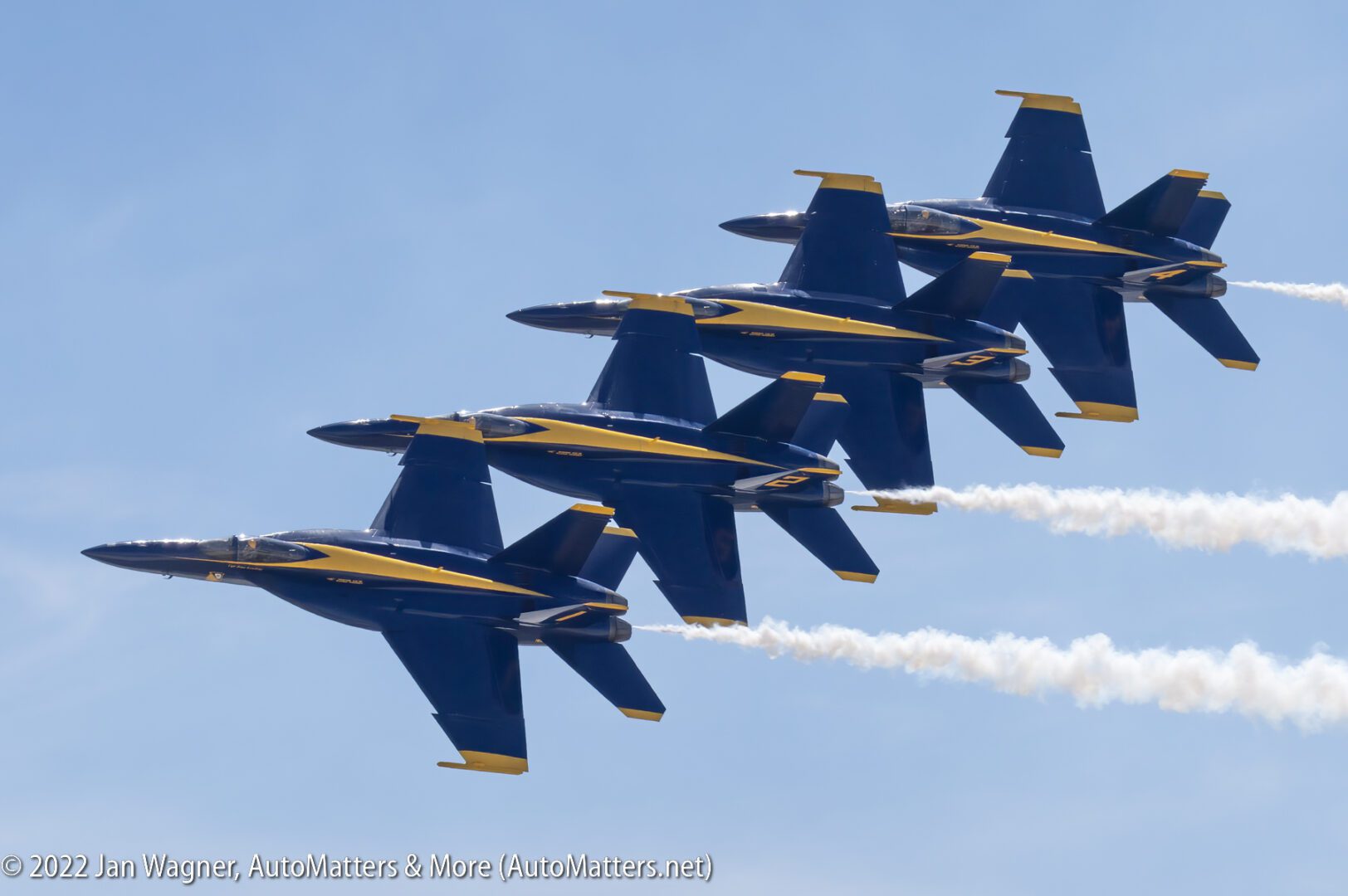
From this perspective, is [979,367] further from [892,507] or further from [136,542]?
[136,542]

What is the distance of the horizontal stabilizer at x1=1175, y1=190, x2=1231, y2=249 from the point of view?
81.2 m

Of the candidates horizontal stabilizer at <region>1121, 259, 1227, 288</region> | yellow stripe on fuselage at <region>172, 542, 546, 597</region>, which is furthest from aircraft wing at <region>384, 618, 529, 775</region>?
horizontal stabilizer at <region>1121, 259, 1227, 288</region>

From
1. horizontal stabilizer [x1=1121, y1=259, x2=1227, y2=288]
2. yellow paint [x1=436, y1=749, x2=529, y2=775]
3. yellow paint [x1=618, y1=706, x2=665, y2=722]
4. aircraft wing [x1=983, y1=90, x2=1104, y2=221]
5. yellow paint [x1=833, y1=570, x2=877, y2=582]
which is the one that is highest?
aircraft wing [x1=983, y1=90, x2=1104, y2=221]

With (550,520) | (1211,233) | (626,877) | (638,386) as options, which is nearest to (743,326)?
(638,386)

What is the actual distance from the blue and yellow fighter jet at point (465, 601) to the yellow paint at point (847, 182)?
17.0 metres

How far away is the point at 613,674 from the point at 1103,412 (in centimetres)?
2087

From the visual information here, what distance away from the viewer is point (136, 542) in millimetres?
66750

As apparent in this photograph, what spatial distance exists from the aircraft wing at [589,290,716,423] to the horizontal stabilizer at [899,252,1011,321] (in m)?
7.52

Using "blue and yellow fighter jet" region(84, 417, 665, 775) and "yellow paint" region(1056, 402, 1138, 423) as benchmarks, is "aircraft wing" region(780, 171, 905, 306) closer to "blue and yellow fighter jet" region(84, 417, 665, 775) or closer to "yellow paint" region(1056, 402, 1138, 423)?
"yellow paint" region(1056, 402, 1138, 423)

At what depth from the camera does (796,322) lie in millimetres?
74562

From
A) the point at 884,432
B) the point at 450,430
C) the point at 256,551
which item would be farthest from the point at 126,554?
the point at 884,432

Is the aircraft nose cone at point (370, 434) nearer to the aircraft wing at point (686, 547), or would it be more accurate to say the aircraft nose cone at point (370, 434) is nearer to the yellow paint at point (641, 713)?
the aircraft wing at point (686, 547)

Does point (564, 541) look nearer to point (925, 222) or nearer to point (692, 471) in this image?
point (692, 471)

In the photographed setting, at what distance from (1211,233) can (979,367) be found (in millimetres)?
12433
